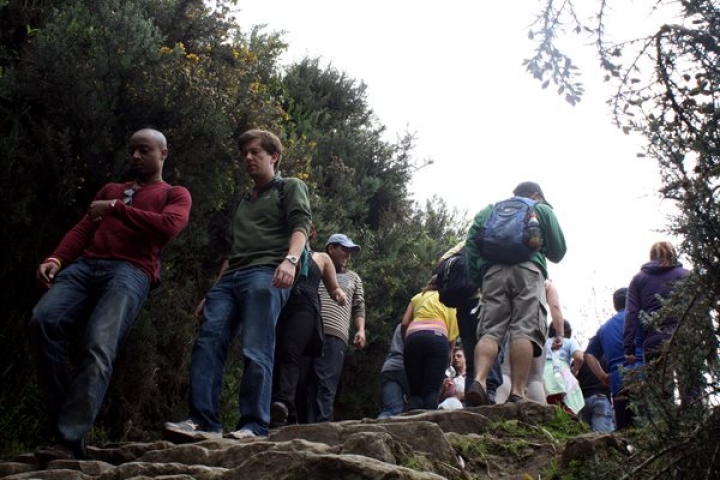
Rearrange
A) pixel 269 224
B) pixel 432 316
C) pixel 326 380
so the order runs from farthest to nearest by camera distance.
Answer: pixel 432 316 < pixel 326 380 < pixel 269 224

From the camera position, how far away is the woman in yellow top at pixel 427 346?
9234 millimetres

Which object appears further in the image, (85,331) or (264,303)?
(264,303)

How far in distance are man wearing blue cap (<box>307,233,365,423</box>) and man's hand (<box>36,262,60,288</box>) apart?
9.41ft

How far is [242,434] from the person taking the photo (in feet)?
20.6

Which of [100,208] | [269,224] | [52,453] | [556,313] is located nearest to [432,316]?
[556,313]

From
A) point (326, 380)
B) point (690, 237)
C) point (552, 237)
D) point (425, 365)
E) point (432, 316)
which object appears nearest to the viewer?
point (690, 237)

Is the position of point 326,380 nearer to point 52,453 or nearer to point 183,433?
point 183,433

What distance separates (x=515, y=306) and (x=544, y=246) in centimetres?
57

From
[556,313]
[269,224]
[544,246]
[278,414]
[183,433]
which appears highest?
[544,246]

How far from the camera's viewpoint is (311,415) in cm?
A: 903

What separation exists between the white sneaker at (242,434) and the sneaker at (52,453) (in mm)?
1019

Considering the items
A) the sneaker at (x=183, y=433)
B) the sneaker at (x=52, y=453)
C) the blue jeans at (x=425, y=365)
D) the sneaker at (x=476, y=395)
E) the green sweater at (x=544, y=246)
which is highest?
the green sweater at (x=544, y=246)

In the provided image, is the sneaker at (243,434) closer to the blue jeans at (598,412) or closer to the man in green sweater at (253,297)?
the man in green sweater at (253,297)

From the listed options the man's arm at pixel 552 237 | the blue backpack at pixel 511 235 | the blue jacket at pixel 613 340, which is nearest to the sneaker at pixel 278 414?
Answer: the blue backpack at pixel 511 235
